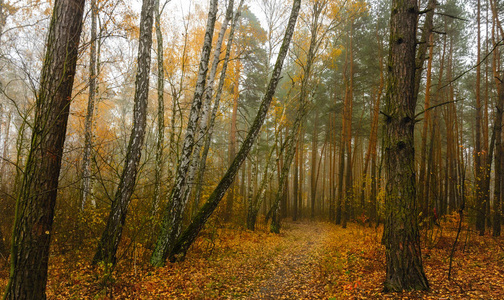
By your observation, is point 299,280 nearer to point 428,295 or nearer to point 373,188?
point 428,295

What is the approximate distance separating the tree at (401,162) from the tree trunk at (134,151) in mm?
4559

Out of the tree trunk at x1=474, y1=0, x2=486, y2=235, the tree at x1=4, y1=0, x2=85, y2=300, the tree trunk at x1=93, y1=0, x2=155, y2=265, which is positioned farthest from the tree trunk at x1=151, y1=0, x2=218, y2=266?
the tree trunk at x1=474, y1=0, x2=486, y2=235

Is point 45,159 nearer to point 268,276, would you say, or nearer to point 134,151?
point 134,151

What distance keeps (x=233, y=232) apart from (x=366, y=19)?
1344 cm

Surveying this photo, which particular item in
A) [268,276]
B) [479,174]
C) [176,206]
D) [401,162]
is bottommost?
[268,276]

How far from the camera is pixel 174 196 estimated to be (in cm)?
569

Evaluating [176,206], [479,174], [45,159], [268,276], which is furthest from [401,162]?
[479,174]

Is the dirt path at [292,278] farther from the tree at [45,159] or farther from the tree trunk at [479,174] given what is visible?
the tree trunk at [479,174]

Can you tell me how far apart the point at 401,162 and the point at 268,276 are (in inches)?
145

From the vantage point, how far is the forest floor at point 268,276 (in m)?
4.14

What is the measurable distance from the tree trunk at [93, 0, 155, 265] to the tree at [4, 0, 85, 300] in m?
1.82

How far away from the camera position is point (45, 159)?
9.39 ft

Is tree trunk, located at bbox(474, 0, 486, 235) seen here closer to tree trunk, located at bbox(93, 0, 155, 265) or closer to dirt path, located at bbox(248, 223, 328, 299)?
dirt path, located at bbox(248, 223, 328, 299)

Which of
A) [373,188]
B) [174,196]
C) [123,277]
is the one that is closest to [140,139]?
[174,196]
